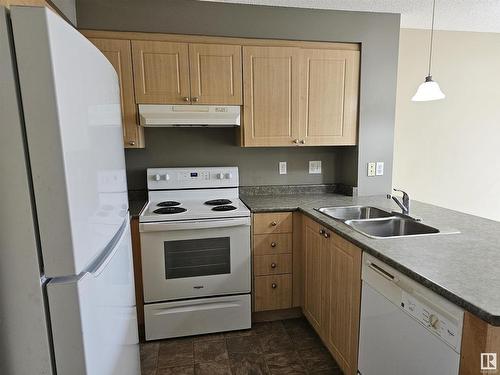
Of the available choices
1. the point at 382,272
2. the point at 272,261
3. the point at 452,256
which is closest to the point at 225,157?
the point at 272,261

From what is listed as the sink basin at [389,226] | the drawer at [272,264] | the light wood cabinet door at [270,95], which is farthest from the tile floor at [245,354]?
the light wood cabinet door at [270,95]

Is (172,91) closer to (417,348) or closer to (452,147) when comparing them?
(417,348)

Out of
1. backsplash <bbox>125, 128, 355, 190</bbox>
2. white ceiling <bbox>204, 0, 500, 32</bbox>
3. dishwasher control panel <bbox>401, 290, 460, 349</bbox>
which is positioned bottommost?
dishwasher control panel <bbox>401, 290, 460, 349</bbox>

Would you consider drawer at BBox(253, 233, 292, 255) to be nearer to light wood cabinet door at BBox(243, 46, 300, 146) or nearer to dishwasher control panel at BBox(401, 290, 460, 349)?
light wood cabinet door at BBox(243, 46, 300, 146)

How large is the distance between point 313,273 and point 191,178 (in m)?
1.22

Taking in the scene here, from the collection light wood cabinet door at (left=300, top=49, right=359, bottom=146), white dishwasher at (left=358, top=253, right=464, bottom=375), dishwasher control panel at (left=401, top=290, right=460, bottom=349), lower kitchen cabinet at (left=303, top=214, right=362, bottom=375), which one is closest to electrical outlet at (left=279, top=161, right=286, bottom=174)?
light wood cabinet door at (left=300, top=49, right=359, bottom=146)

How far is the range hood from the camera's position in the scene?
7.05ft

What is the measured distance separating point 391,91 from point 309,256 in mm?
1550

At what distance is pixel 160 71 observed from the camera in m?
2.18

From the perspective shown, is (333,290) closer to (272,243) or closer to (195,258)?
(272,243)

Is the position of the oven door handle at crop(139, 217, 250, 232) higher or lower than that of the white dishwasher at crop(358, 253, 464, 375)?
higher

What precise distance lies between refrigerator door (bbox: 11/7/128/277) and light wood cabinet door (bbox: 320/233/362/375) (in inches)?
46.7

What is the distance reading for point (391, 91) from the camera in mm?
2518

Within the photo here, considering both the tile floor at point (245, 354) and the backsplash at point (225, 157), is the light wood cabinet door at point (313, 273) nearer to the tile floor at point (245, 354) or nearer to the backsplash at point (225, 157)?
the tile floor at point (245, 354)
